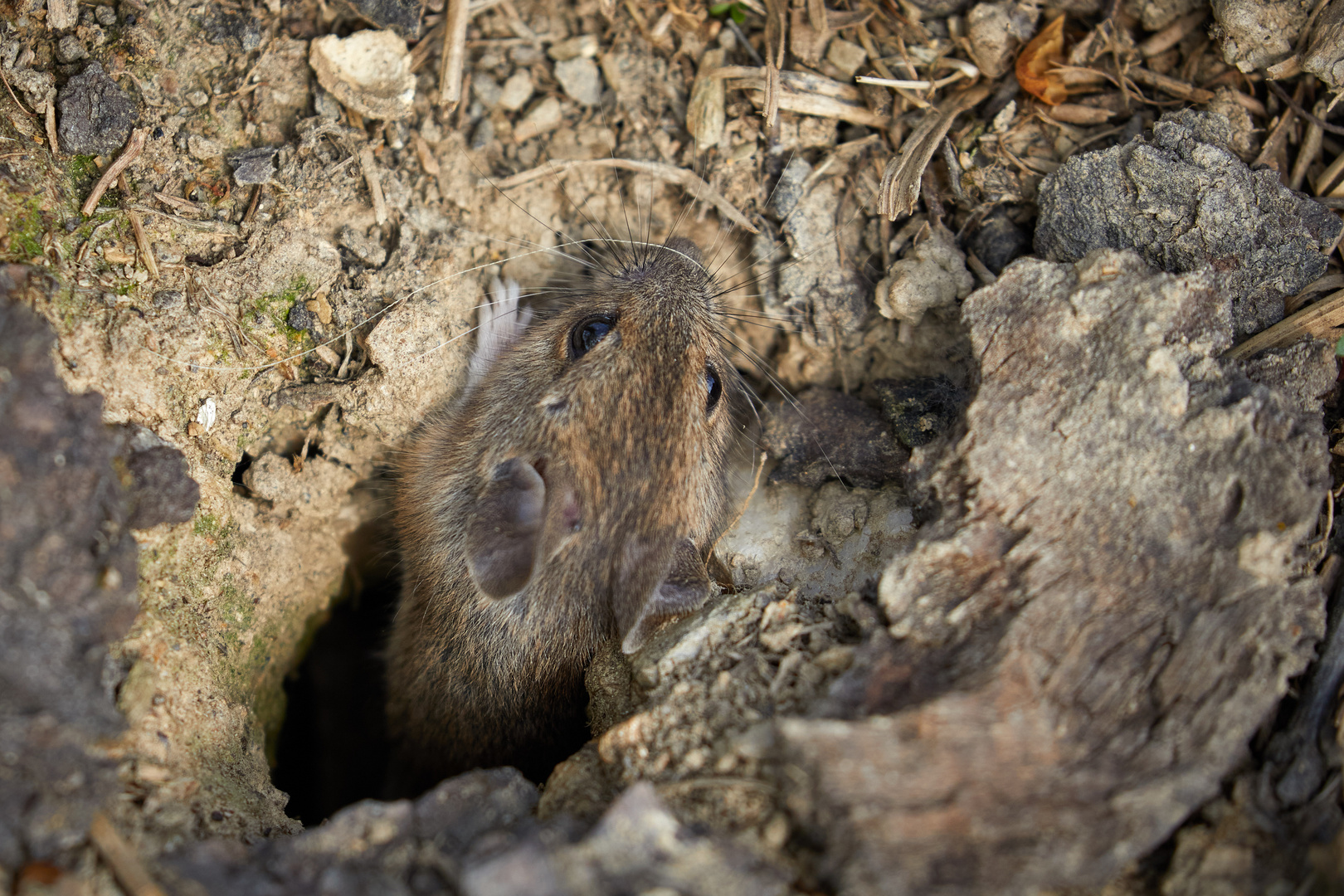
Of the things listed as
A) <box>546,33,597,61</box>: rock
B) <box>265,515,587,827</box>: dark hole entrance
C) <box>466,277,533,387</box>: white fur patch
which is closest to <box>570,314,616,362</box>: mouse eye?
<box>466,277,533,387</box>: white fur patch

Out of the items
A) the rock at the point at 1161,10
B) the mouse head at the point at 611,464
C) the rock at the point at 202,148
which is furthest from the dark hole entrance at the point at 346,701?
the rock at the point at 1161,10

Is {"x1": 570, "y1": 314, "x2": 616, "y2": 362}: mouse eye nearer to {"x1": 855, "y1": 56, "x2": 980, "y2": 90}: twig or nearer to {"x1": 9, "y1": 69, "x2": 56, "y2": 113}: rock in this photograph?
{"x1": 855, "y1": 56, "x2": 980, "y2": 90}: twig

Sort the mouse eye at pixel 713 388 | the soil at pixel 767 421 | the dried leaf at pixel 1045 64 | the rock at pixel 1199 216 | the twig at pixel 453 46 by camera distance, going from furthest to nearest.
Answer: the mouse eye at pixel 713 388
the twig at pixel 453 46
the dried leaf at pixel 1045 64
the rock at pixel 1199 216
the soil at pixel 767 421

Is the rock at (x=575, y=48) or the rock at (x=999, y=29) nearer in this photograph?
the rock at (x=999, y=29)

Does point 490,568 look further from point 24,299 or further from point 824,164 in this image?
point 824,164

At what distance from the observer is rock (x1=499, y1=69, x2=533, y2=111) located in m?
4.32

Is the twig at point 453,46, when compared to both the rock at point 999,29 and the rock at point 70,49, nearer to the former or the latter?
the rock at point 70,49

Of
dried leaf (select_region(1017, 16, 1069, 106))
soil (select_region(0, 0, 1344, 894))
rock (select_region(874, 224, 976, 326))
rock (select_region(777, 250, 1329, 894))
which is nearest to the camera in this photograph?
rock (select_region(777, 250, 1329, 894))

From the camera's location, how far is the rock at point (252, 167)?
364 centimetres

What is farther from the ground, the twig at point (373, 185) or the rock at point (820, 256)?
the twig at point (373, 185)

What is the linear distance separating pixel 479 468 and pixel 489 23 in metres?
2.37

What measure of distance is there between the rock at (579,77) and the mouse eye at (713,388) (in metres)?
1.64

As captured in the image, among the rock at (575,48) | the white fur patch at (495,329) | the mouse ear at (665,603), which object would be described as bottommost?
the mouse ear at (665,603)

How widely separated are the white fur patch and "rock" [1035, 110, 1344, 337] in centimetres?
271
